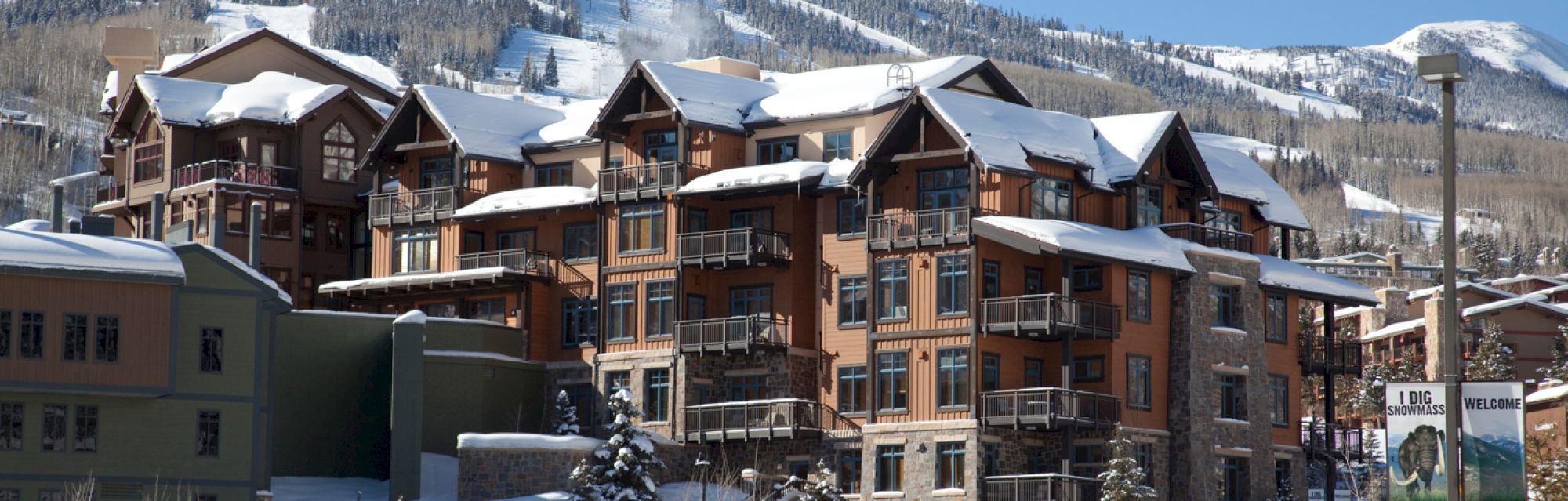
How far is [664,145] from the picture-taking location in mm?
62875

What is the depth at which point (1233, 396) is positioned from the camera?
61.2 m

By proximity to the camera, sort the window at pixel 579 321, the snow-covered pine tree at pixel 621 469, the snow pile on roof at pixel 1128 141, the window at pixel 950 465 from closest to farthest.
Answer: the snow-covered pine tree at pixel 621 469
the window at pixel 950 465
the snow pile on roof at pixel 1128 141
the window at pixel 579 321

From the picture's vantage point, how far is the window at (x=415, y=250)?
66.1 metres

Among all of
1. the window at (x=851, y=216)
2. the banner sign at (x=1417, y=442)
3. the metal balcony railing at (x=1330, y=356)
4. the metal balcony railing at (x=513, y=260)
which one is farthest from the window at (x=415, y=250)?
the banner sign at (x=1417, y=442)

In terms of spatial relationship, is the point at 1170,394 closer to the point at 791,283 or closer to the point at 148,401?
the point at 791,283


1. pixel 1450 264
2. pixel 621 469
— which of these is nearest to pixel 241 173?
pixel 621 469

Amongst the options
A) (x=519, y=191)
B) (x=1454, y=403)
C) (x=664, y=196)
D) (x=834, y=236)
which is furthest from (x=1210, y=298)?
(x=1454, y=403)

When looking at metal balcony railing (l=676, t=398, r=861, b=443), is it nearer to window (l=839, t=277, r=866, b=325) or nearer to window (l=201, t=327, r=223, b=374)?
window (l=839, t=277, r=866, b=325)

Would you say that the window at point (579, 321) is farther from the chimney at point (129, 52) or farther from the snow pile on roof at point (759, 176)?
the chimney at point (129, 52)

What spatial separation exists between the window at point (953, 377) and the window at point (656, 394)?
339 inches

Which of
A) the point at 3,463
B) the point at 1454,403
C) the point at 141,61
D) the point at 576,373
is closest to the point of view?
the point at 1454,403

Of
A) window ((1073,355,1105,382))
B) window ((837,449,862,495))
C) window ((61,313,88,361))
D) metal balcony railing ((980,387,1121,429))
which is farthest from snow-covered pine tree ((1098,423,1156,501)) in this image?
window ((61,313,88,361))

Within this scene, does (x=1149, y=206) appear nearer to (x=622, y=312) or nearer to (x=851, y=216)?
(x=851, y=216)

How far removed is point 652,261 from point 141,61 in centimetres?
2826
